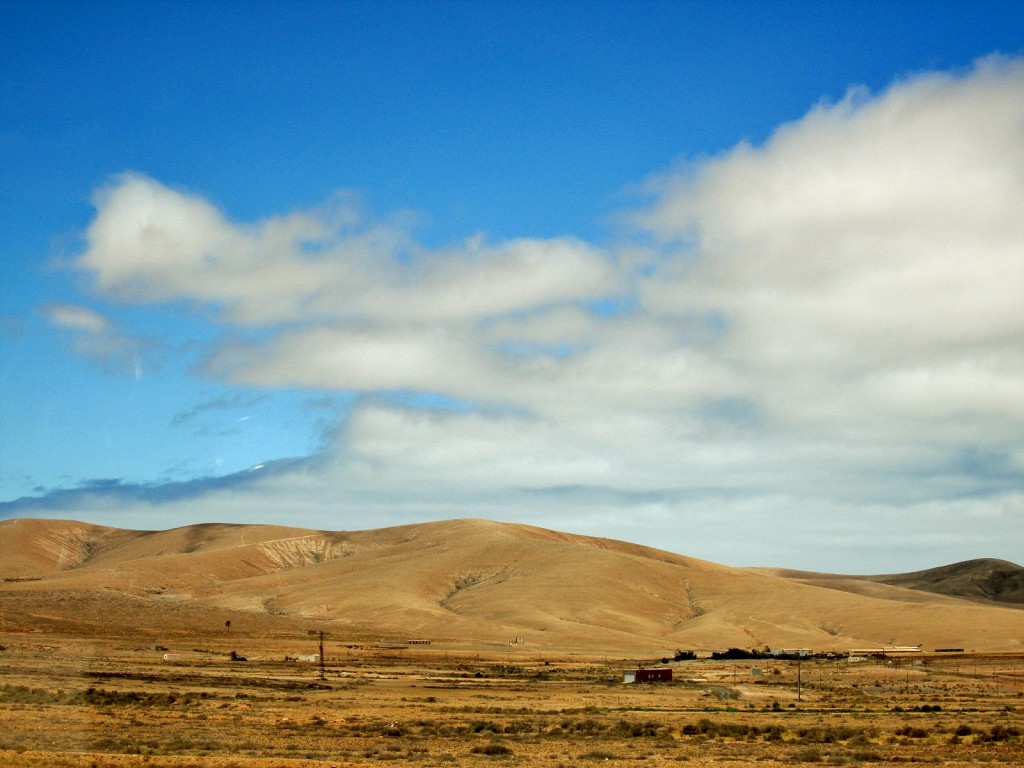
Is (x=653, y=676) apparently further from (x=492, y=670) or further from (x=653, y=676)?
(x=492, y=670)

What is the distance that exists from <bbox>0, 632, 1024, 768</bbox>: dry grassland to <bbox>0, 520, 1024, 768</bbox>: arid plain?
21 centimetres

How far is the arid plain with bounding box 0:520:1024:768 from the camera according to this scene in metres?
36.5

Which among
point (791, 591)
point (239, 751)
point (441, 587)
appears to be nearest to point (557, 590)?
point (441, 587)

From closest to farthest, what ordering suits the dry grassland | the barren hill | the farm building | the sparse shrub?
the dry grassland < the sparse shrub < the farm building < the barren hill

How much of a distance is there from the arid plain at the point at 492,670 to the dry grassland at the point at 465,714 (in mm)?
213

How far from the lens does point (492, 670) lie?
276ft

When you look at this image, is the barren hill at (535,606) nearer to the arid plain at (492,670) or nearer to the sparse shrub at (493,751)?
the arid plain at (492,670)

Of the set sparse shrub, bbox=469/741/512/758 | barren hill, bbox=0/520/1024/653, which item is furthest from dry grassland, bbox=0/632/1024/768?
barren hill, bbox=0/520/1024/653

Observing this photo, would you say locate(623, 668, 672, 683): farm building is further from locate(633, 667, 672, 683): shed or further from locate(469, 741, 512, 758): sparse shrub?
locate(469, 741, 512, 758): sparse shrub

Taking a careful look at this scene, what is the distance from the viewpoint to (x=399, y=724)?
141 ft

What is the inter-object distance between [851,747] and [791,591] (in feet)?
464

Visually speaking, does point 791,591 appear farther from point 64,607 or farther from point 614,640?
point 64,607

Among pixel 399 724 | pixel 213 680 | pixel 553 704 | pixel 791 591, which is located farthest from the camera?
pixel 791 591

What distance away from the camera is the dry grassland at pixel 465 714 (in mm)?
33875
